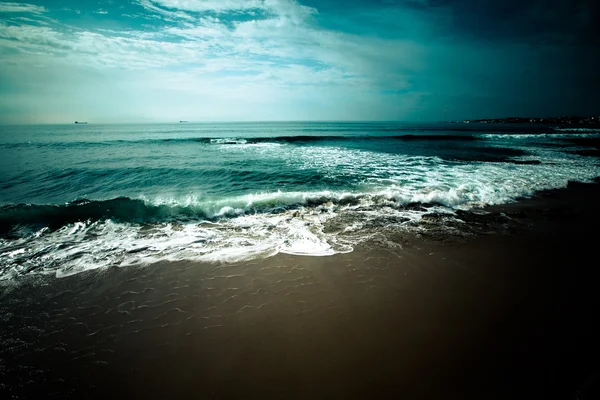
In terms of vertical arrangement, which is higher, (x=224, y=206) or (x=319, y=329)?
(x=224, y=206)

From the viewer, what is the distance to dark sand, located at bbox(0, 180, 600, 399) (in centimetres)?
285

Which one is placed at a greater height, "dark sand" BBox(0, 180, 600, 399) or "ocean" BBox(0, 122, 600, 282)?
"ocean" BBox(0, 122, 600, 282)

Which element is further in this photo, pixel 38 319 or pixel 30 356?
pixel 38 319

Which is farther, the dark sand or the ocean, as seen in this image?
the ocean

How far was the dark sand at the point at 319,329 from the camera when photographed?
285 cm

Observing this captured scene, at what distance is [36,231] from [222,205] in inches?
218

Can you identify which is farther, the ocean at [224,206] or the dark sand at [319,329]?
the ocean at [224,206]

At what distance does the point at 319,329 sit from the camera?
11.8 feet

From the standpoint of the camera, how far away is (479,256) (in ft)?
18.0

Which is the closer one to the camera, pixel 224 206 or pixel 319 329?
pixel 319 329

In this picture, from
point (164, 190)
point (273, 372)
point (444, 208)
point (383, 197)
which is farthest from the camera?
point (164, 190)

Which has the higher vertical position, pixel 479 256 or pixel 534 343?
pixel 479 256

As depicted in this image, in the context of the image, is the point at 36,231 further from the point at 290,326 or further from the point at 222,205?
the point at 290,326

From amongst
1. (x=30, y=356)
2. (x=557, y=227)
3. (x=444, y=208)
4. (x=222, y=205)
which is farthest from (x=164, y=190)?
(x=557, y=227)
